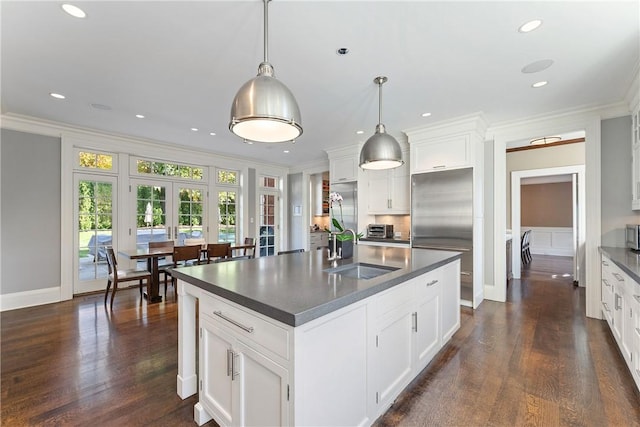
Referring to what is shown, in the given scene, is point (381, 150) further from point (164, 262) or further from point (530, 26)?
point (164, 262)

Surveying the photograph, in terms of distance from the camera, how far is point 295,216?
7.42m

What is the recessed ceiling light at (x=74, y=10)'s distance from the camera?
1.81 meters

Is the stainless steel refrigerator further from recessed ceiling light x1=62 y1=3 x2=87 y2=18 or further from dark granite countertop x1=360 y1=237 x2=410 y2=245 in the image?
recessed ceiling light x1=62 y1=3 x2=87 y2=18

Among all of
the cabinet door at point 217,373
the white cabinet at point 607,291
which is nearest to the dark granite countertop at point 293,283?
the cabinet door at point 217,373

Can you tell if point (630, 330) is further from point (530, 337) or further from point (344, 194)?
point (344, 194)

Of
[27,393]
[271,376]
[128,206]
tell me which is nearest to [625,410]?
[271,376]

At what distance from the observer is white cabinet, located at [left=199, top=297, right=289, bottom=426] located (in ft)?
4.01

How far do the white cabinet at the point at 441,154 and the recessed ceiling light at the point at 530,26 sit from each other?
1942 mm

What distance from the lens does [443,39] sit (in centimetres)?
213

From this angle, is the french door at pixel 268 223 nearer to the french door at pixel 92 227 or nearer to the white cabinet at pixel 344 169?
the white cabinet at pixel 344 169

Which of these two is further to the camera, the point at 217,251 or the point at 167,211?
the point at 167,211

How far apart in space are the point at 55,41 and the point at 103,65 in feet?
1.18

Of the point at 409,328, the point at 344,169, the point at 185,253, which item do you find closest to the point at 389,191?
the point at 344,169

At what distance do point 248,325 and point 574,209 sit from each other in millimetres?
6531
